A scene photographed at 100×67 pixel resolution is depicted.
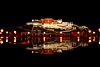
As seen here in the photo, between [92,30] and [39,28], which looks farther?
[92,30]

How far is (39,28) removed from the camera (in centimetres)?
645

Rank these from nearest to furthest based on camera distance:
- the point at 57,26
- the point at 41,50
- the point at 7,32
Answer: the point at 41,50
the point at 57,26
the point at 7,32

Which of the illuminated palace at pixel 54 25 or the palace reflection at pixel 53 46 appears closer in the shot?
the palace reflection at pixel 53 46

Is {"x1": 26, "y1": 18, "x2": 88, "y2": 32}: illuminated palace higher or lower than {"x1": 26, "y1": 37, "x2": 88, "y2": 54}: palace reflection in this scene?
higher

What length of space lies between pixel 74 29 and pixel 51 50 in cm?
267

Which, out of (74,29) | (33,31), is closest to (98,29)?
(74,29)

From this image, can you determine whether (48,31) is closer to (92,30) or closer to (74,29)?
(74,29)

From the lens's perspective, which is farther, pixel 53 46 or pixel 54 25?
pixel 54 25

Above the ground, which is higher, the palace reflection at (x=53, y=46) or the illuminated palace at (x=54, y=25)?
the illuminated palace at (x=54, y=25)

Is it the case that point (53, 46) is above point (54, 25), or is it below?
below

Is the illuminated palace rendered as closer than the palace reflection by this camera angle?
No

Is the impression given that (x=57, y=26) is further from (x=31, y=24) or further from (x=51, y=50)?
(x=51, y=50)

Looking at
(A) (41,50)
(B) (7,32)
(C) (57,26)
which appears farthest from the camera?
(B) (7,32)

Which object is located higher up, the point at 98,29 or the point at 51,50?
the point at 98,29
